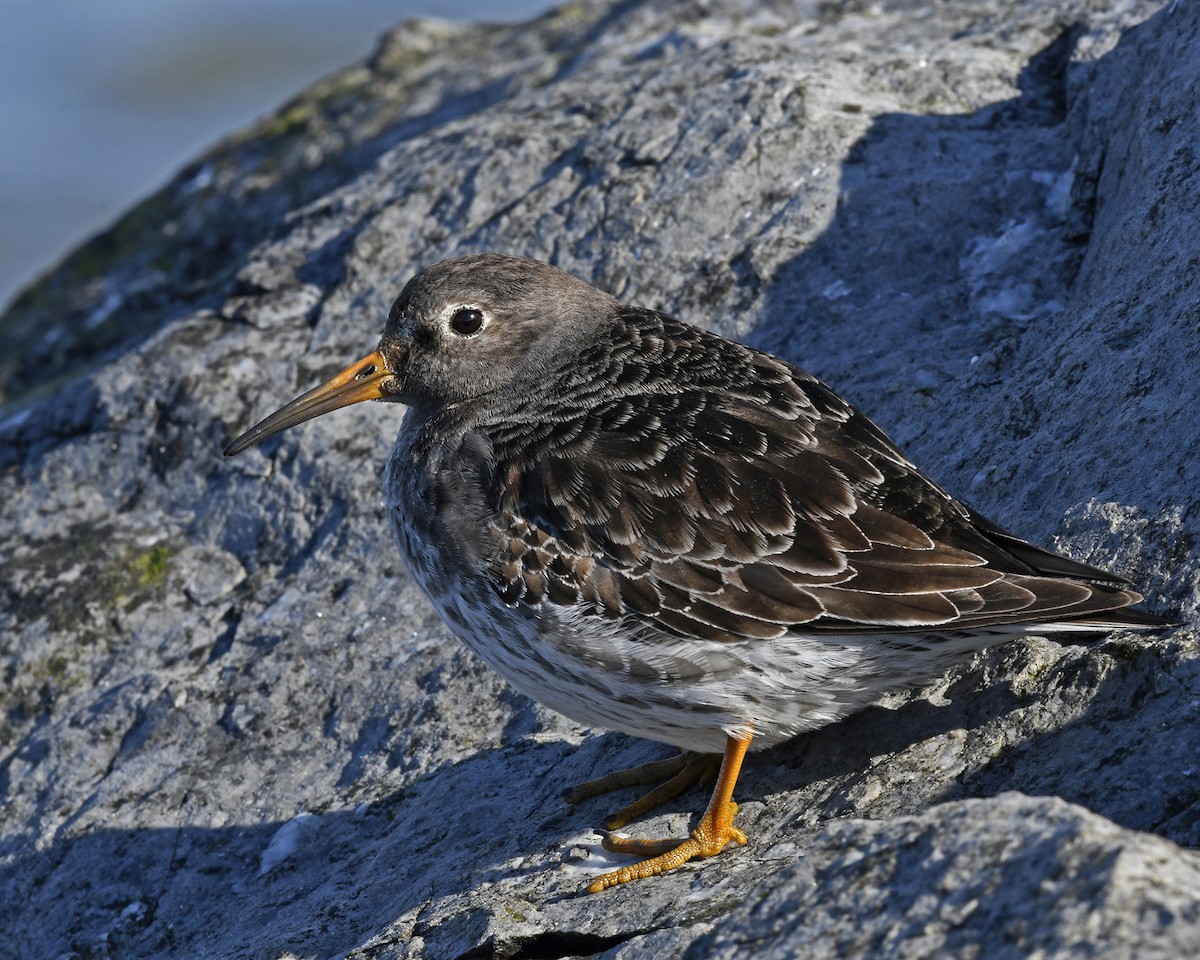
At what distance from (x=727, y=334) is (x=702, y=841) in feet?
14.2

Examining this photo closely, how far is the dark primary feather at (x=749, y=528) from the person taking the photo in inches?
234

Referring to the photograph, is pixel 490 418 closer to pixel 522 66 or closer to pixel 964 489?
pixel 964 489

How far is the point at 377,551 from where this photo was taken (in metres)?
9.16

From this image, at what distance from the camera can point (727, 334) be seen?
9570mm

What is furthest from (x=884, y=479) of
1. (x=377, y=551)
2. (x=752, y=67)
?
(x=752, y=67)

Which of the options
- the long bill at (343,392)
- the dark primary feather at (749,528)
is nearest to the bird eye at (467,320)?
the long bill at (343,392)

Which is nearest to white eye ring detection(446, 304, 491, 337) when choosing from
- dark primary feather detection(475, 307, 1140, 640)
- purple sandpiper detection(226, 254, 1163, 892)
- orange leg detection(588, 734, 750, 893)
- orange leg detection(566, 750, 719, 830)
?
purple sandpiper detection(226, 254, 1163, 892)

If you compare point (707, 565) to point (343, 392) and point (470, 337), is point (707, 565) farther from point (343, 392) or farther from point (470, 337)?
point (343, 392)

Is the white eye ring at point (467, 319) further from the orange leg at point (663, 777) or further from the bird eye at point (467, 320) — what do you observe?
the orange leg at point (663, 777)

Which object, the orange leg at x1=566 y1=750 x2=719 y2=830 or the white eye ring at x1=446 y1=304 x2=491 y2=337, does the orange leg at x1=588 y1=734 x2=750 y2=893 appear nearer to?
the orange leg at x1=566 y1=750 x2=719 y2=830

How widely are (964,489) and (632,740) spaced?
2.28m

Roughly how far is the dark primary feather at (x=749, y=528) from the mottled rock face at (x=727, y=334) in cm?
54

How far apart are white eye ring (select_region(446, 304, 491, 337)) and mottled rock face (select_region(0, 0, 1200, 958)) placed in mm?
1901

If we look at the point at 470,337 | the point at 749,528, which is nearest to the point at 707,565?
the point at 749,528
